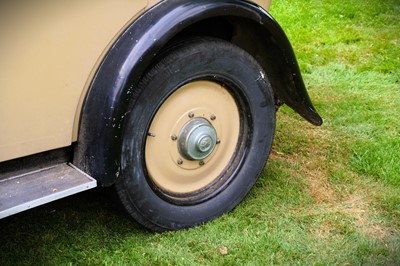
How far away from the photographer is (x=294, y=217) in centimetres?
306

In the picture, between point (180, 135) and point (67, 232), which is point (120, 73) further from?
point (67, 232)

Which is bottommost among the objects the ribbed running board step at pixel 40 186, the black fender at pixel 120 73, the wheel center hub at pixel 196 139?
the ribbed running board step at pixel 40 186

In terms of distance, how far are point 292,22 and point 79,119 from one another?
4.22 metres

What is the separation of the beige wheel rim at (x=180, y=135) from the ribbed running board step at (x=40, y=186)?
1.24ft

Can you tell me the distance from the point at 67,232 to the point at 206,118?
841 millimetres

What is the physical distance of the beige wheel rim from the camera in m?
2.68

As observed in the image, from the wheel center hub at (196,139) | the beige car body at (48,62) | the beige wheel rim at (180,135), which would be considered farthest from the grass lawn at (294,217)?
the beige car body at (48,62)

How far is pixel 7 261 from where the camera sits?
8.50 feet

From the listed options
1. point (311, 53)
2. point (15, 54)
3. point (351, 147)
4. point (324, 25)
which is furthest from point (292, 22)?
point (15, 54)

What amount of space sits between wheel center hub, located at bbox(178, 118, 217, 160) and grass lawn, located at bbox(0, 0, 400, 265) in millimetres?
370

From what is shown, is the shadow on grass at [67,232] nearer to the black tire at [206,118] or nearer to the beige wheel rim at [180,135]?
the black tire at [206,118]

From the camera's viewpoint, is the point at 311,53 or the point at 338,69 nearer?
the point at 338,69

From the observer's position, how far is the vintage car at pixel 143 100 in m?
2.23

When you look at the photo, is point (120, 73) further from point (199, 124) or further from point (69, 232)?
point (69, 232)
